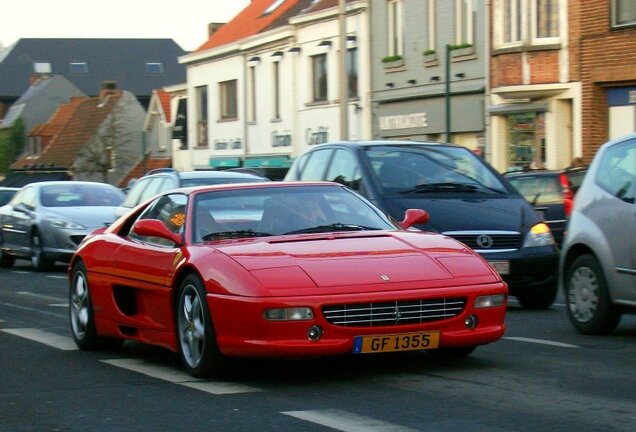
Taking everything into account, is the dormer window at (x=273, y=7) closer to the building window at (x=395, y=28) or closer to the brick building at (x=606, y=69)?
the building window at (x=395, y=28)

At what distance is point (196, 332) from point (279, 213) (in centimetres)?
120

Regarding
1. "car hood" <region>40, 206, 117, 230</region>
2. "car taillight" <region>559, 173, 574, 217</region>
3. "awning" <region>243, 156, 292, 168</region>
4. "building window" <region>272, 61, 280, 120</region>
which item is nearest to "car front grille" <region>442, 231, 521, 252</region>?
"car taillight" <region>559, 173, 574, 217</region>

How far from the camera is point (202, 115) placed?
60.5 metres

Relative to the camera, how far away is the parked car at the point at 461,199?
13.8 metres

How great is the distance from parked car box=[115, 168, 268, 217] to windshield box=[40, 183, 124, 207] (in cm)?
230

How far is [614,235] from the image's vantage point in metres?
A: 11.2

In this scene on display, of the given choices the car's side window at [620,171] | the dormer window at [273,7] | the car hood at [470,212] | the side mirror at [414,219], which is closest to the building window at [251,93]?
the dormer window at [273,7]

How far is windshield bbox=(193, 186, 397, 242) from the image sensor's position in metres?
9.69

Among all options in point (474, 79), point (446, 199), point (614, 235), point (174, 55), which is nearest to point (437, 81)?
point (474, 79)

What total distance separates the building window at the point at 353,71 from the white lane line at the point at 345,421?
123 ft

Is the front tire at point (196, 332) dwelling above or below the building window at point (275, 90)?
below

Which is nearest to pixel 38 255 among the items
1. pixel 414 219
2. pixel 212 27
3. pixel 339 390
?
pixel 414 219

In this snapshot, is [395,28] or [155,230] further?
[395,28]

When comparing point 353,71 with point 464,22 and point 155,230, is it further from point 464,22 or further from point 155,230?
point 155,230
